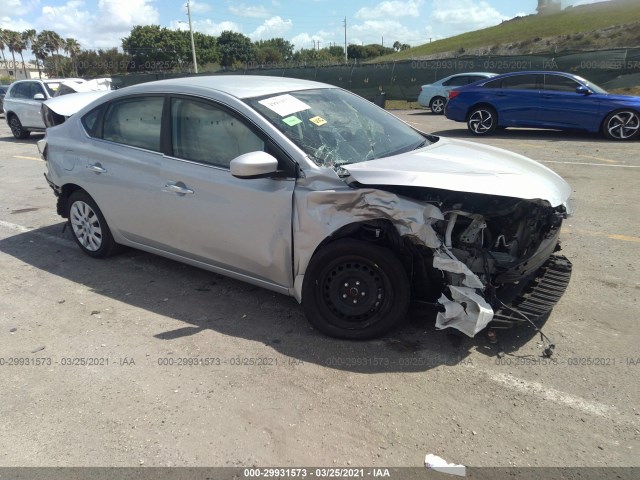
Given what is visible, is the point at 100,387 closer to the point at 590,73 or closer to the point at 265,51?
the point at 590,73

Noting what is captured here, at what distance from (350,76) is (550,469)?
2388cm

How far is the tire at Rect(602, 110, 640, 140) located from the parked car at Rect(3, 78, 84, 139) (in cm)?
1378

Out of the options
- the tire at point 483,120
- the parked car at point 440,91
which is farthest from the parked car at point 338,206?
the parked car at point 440,91

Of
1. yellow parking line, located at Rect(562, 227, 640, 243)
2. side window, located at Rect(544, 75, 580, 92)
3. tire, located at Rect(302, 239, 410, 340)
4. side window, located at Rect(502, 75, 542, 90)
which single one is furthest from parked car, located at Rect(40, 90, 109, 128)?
side window, located at Rect(544, 75, 580, 92)

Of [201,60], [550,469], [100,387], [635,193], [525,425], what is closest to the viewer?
[550,469]

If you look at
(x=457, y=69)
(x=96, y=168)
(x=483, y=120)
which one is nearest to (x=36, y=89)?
(x=96, y=168)

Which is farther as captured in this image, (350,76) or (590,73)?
(350,76)

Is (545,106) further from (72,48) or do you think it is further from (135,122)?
(72,48)

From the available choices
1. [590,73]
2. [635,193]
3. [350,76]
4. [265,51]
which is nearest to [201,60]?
Answer: [265,51]

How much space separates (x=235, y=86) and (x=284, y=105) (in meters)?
0.52

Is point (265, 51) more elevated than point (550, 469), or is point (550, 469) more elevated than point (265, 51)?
point (265, 51)

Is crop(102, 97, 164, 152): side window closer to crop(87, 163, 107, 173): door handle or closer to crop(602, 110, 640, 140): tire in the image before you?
crop(87, 163, 107, 173): door handle

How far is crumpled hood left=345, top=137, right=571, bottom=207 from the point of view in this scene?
10.2 ft

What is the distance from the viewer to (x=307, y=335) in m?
3.62
